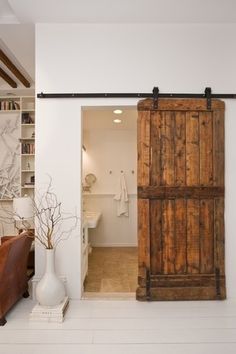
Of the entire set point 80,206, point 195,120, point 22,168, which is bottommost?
point 80,206

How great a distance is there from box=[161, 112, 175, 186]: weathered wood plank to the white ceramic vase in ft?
4.77

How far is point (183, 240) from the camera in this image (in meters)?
3.21

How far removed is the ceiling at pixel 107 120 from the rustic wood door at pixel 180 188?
194 centimetres

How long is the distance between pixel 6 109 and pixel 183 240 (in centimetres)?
387

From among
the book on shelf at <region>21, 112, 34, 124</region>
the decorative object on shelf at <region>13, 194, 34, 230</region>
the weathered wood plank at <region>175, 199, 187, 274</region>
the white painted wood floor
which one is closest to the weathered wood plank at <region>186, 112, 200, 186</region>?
the weathered wood plank at <region>175, 199, 187, 274</region>

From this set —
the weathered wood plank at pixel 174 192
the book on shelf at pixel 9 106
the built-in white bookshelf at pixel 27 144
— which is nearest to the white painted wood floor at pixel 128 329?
the weathered wood plank at pixel 174 192

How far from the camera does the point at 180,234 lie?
322 centimetres

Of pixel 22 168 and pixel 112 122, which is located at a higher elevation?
pixel 112 122

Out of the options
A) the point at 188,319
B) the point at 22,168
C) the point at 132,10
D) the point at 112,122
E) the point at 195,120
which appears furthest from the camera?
the point at 112,122

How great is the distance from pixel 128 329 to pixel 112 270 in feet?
6.05

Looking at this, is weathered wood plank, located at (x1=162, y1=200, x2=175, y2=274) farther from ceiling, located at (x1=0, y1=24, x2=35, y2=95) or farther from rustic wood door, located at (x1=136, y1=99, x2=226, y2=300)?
ceiling, located at (x1=0, y1=24, x2=35, y2=95)

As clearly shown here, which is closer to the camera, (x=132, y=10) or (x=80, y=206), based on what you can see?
(x=132, y=10)

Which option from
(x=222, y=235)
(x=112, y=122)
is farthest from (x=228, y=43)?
(x=112, y=122)

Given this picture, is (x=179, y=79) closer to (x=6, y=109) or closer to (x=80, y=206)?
(x=80, y=206)
